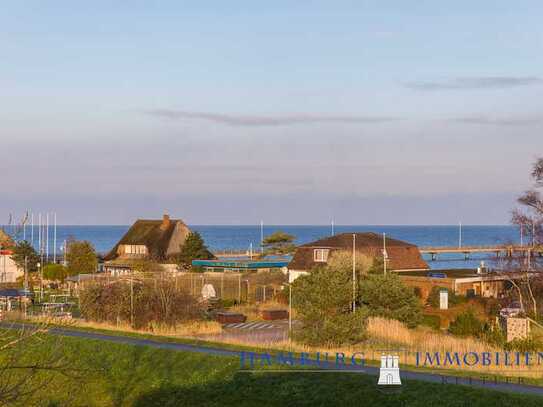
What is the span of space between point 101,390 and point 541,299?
2718cm

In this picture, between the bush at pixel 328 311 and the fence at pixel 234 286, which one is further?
the fence at pixel 234 286

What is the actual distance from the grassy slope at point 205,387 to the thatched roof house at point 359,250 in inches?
1162

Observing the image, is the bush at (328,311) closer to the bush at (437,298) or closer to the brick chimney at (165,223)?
the bush at (437,298)

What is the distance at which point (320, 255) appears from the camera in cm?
6462

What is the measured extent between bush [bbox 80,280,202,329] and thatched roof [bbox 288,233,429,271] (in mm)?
21128

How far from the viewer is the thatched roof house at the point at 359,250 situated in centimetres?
6334

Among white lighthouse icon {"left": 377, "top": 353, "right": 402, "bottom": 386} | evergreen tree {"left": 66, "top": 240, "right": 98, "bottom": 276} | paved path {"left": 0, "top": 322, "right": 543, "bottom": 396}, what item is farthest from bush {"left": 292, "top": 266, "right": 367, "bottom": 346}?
evergreen tree {"left": 66, "top": 240, "right": 98, "bottom": 276}

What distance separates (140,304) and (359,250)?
74.5 ft

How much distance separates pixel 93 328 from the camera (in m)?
41.2

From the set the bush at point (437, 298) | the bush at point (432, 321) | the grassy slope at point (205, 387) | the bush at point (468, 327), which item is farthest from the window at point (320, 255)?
the grassy slope at point (205, 387)

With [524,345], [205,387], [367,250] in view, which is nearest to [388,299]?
[524,345]

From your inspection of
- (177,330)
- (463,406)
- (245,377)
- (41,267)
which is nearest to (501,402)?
(463,406)

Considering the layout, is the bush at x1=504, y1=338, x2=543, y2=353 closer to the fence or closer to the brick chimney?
the fence

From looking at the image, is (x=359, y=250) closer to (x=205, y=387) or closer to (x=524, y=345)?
(x=524, y=345)
